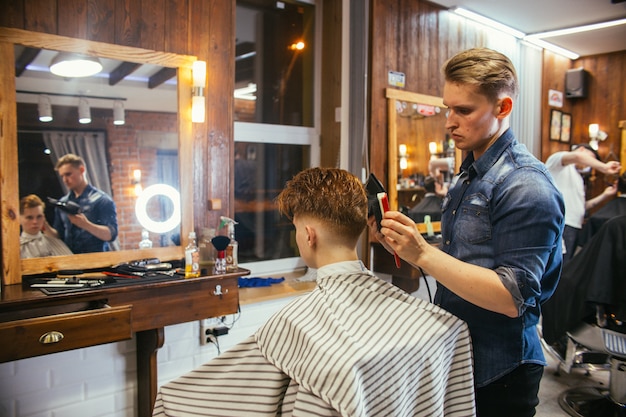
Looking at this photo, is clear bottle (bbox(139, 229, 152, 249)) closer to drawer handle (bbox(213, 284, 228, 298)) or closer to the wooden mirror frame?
the wooden mirror frame

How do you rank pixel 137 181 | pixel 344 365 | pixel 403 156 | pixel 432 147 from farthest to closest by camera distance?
pixel 432 147 < pixel 403 156 < pixel 137 181 < pixel 344 365

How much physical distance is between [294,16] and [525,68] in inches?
105

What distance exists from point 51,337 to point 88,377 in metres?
0.66

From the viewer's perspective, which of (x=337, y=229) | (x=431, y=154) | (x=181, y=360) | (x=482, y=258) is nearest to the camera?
(x=482, y=258)

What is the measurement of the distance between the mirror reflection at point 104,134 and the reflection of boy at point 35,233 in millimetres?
31

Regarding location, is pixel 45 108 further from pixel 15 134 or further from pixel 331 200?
pixel 331 200

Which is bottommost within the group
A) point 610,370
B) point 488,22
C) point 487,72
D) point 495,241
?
point 610,370

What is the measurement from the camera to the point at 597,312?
2.60 metres

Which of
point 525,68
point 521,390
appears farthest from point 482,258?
point 525,68

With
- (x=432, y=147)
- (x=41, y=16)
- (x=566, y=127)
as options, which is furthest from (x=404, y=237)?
(x=566, y=127)

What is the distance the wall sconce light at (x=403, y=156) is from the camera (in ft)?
12.1

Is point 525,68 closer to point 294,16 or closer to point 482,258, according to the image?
point 294,16

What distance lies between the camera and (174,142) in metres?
2.58

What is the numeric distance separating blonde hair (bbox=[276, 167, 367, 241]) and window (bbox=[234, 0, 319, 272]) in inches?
73.4
